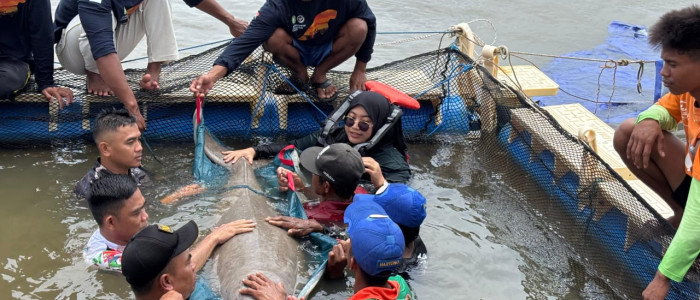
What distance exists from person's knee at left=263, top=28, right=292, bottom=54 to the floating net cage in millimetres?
206

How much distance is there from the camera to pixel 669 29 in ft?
12.7

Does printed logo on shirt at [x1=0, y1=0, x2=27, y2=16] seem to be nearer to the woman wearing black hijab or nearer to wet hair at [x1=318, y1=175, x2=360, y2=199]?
→ the woman wearing black hijab

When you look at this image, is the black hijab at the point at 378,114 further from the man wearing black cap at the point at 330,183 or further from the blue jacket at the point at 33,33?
the blue jacket at the point at 33,33

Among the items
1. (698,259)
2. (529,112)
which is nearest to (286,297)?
(698,259)

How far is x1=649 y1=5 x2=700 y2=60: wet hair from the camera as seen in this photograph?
3.78 metres

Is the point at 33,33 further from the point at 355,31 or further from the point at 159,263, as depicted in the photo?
the point at 159,263

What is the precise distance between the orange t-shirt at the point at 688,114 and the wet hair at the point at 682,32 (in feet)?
1.24

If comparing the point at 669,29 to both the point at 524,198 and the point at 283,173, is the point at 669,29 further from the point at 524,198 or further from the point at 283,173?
the point at 283,173

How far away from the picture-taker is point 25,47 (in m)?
5.76

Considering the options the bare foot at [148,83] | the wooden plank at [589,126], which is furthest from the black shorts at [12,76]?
the wooden plank at [589,126]

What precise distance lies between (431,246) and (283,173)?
1183mm

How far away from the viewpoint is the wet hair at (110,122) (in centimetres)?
460

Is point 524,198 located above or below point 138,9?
below

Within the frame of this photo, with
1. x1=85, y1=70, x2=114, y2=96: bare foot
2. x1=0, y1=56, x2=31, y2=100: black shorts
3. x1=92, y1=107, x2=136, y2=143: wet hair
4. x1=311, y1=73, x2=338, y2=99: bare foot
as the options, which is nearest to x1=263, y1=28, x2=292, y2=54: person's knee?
x1=311, y1=73, x2=338, y2=99: bare foot
